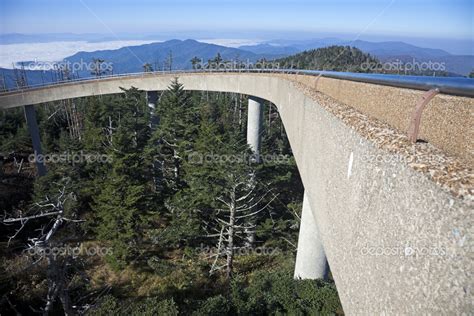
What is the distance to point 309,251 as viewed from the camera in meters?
10.9

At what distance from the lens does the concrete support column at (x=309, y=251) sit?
1047cm

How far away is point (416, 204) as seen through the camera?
1621 mm

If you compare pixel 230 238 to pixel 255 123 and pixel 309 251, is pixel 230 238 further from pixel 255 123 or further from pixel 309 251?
pixel 255 123

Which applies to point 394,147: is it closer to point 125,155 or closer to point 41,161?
point 125,155

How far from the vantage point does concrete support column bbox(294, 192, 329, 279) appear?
10.5 m

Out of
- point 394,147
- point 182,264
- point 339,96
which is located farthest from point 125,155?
point 394,147
